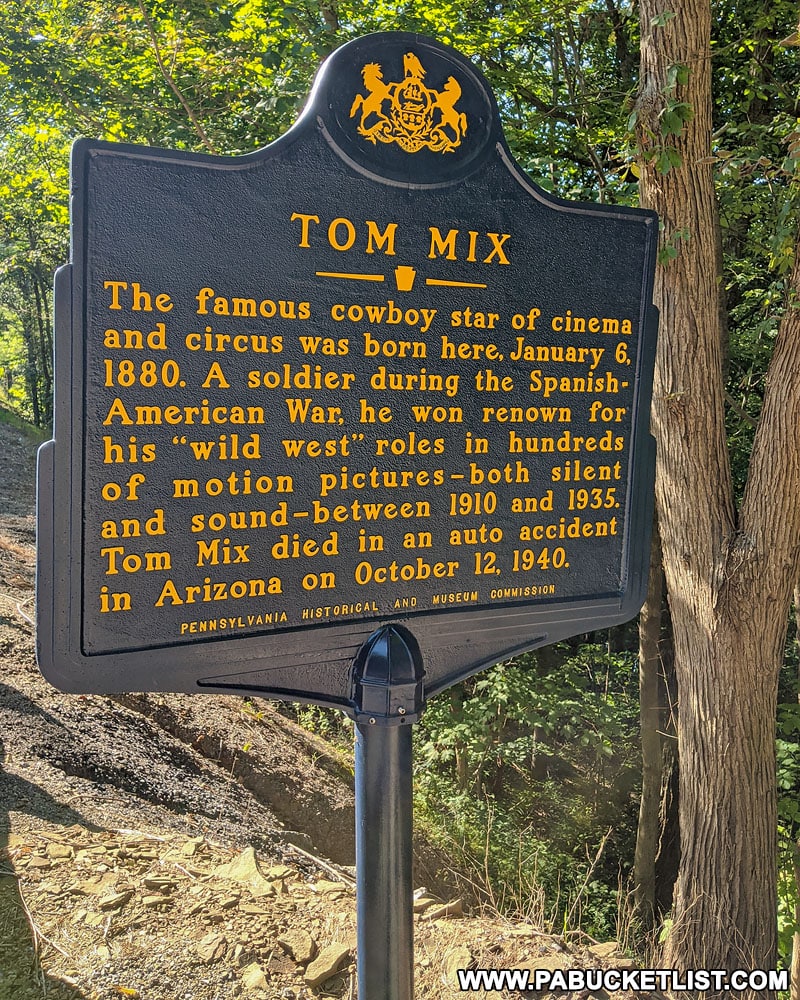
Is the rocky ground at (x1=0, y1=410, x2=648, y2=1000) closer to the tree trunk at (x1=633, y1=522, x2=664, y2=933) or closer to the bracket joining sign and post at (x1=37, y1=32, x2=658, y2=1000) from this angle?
the bracket joining sign and post at (x1=37, y1=32, x2=658, y2=1000)

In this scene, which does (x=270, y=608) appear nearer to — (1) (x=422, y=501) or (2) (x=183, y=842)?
(1) (x=422, y=501)

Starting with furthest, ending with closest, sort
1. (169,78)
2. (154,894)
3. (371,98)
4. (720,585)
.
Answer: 1. (169,78)
2. (720,585)
3. (154,894)
4. (371,98)

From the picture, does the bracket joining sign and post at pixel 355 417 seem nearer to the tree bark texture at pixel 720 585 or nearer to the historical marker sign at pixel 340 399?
the historical marker sign at pixel 340 399

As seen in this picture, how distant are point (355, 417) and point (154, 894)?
2.41 metres

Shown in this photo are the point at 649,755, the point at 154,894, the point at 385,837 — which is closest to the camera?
the point at 385,837

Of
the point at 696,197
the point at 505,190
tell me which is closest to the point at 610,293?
the point at 505,190

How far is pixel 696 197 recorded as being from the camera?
4434 mm

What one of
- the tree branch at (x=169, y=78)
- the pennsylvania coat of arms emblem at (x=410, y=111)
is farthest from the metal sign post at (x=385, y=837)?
the tree branch at (x=169, y=78)

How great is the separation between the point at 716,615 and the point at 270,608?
10.6 feet

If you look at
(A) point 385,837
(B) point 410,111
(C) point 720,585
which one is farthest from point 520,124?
(A) point 385,837

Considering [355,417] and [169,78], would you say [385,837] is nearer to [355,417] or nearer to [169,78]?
[355,417]

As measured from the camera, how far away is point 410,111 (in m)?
2.24

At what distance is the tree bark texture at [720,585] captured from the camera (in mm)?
4559

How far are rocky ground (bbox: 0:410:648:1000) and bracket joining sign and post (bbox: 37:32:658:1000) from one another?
1150 mm
